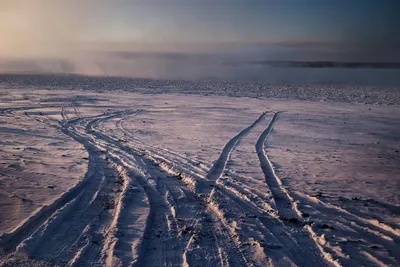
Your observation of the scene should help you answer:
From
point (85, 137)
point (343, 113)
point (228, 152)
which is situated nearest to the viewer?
point (228, 152)

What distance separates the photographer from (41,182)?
7.69 m

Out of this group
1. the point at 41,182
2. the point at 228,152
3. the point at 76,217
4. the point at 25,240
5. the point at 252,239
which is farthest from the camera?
the point at 228,152

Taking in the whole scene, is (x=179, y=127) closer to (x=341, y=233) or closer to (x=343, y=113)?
(x=341, y=233)

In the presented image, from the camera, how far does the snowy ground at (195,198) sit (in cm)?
509

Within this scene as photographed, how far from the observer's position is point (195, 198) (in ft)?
23.9

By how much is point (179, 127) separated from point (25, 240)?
1148 cm

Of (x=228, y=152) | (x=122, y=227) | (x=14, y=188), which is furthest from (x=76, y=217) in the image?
(x=228, y=152)

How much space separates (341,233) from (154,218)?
3.39 m

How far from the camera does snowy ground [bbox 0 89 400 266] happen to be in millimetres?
5086

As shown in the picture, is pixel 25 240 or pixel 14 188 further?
pixel 14 188

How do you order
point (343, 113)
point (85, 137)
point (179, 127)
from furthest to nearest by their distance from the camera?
point (343, 113) → point (179, 127) → point (85, 137)

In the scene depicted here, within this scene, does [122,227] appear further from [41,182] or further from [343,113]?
[343,113]

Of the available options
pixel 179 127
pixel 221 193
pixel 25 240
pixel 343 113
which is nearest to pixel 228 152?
pixel 221 193

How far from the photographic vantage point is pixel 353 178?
9023mm
